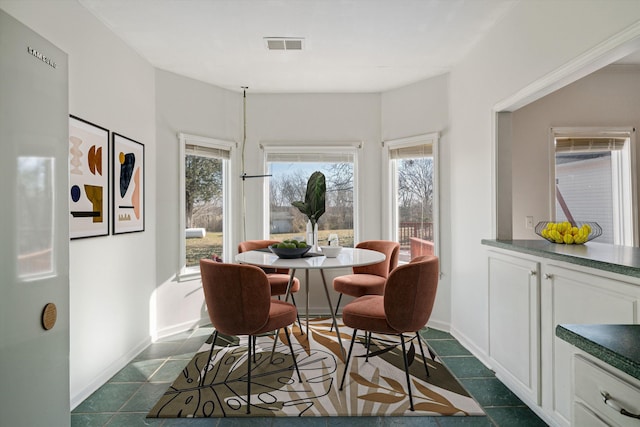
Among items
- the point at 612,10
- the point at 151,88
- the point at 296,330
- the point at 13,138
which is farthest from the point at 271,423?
the point at 151,88

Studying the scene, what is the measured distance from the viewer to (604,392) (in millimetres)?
Result: 789

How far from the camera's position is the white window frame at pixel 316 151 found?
4285 mm

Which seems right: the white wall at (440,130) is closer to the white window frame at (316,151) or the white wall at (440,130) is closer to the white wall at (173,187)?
the white window frame at (316,151)

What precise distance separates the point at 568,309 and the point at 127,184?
3.25 meters

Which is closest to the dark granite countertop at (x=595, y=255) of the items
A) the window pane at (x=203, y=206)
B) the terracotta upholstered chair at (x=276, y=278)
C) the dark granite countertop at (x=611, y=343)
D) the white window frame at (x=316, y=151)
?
the dark granite countertop at (x=611, y=343)

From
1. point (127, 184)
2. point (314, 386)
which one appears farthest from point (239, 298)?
point (127, 184)

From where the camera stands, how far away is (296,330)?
3648 mm

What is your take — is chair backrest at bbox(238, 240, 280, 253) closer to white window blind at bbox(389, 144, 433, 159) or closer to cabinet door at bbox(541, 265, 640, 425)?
white window blind at bbox(389, 144, 433, 159)

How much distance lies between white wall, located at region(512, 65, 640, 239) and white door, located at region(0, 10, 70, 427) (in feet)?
10.8

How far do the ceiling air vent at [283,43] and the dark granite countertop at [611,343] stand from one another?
2.87m

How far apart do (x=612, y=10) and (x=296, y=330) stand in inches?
132

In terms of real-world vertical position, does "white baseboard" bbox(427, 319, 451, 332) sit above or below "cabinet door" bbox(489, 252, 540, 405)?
below

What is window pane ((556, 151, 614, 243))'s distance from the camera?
3295 millimetres

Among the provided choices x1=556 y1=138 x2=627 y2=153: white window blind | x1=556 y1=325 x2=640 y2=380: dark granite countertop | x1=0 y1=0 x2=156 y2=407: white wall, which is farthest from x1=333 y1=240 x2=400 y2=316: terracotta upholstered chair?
x1=556 y1=325 x2=640 y2=380: dark granite countertop
